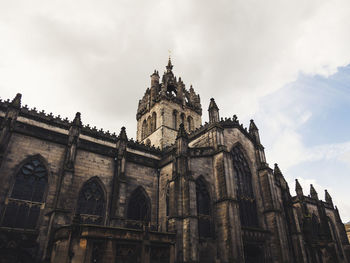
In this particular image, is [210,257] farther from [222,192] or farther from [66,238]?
[66,238]

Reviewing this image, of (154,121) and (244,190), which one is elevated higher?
(154,121)

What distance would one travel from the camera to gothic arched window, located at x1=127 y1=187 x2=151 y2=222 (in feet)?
65.4

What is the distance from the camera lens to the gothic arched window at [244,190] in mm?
21125

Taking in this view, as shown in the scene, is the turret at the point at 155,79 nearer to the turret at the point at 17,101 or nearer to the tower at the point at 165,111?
the tower at the point at 165,111

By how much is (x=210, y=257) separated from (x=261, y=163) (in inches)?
420

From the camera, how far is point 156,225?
20453mm

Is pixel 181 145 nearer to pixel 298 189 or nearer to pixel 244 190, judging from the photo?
pixel 244 190

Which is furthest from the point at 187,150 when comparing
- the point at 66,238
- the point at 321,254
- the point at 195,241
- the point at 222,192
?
the point at 321,254

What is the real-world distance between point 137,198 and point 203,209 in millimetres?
5486

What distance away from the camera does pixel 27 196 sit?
52.2 ft

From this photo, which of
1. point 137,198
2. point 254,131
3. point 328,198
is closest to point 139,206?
point 137,198

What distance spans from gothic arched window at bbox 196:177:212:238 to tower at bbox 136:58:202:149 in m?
14.2

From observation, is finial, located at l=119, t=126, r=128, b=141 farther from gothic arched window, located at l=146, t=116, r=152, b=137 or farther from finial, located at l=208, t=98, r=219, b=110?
gothic arched window, located at l=146, t=116, r=152, b=137

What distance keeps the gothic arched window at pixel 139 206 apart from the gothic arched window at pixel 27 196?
21.3 feet
